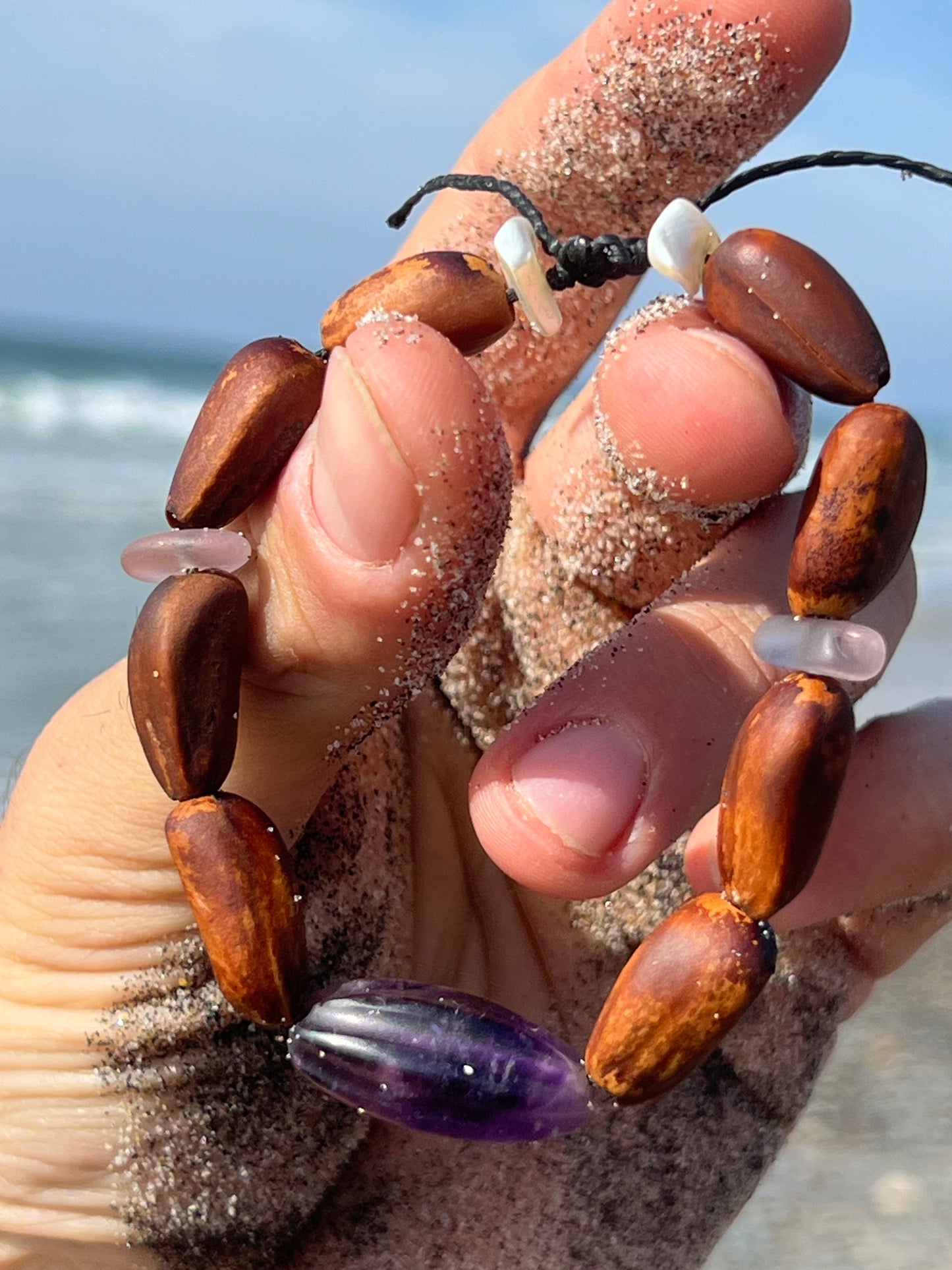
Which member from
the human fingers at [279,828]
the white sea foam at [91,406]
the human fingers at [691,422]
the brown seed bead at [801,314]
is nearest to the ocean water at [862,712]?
the white sea foam at [91,406]

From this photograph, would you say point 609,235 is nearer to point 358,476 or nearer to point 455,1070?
point 358,476

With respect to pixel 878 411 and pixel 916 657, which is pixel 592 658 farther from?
pixel 916 657

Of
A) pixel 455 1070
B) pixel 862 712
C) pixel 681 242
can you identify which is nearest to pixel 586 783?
pixel 455 1070

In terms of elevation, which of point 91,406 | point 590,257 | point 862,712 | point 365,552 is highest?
point 590,257

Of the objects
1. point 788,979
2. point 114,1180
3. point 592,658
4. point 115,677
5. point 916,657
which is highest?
point 592,658

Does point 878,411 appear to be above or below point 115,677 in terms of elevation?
above

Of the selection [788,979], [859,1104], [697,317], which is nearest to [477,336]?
[697,317]

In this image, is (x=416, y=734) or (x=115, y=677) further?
(x=416, y=734)
